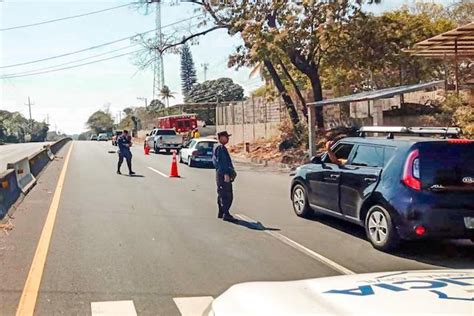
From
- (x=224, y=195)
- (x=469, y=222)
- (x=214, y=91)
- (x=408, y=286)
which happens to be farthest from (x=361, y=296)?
(x=214, y=91)

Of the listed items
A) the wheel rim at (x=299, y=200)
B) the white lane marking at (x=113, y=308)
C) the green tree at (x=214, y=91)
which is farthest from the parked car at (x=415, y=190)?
the green tree at (x=214, y=91)

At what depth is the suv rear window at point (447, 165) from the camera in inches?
315

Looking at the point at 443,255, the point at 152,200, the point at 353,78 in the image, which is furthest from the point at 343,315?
the point at 353,78

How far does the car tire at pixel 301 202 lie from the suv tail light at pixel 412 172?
3.10 meters

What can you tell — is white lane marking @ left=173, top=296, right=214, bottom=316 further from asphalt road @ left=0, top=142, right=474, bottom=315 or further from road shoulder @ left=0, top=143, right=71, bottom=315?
road shoulder @ left=0, top=143, right=71, bottom=315

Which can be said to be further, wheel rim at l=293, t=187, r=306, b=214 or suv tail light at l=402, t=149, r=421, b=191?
wheel rim at l=293, t=187, r=306, b=214

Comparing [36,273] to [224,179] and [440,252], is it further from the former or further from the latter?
[440,252]

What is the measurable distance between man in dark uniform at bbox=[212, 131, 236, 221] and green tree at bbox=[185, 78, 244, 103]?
341 ft

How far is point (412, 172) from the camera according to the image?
8039 mm

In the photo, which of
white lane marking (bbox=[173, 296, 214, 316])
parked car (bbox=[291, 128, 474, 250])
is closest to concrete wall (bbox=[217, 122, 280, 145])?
parked car (bbox=[291, 128, 474, 250])

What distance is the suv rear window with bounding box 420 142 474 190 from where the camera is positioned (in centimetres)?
799

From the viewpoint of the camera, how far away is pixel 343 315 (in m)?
2.46

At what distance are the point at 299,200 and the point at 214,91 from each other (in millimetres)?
109377

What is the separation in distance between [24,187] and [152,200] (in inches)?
175
